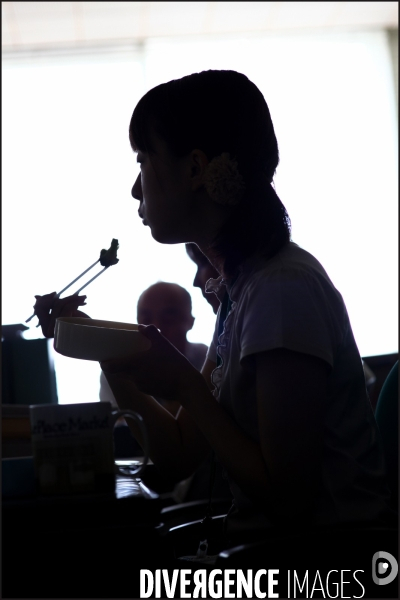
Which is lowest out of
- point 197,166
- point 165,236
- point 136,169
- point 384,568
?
point 384,568

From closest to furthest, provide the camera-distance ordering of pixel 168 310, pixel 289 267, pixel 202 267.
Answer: pixel 289 267 < pixel 202 267 < pixel 168 310

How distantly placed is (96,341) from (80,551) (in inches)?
10.6

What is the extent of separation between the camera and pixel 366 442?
3.09 ft

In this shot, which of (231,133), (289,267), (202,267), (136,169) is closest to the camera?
(289,267)

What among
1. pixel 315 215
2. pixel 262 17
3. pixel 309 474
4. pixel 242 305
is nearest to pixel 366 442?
pixel 309 474

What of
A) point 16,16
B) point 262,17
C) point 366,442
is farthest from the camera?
point 262,17

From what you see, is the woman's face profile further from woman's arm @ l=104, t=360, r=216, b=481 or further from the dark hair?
woman's arm @ l=104, t=360, r=216, b=481

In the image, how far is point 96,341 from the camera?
0.84 meters

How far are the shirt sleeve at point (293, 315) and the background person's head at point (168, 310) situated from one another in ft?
6.62

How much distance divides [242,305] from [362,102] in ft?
14.7

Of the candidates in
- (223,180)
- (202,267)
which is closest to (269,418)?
(223,180)

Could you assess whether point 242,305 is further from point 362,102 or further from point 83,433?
point 362,102

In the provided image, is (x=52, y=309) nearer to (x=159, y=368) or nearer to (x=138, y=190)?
(x=138, y=190)

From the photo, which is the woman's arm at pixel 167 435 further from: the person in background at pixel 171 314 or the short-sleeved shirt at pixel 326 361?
the person in background at pixel 171 314
